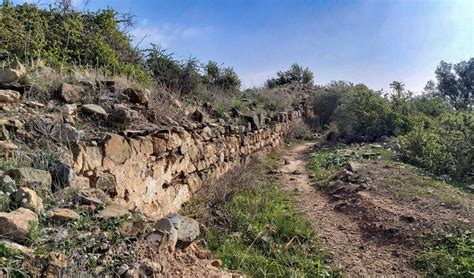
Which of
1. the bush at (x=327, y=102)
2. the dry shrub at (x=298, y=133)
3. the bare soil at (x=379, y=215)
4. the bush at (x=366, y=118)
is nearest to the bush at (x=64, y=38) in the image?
the bare soil at (x=379, y=215)

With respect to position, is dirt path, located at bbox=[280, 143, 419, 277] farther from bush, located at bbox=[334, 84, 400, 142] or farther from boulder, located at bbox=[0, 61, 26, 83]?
bush, located at bbox=[334, 84, 400, 142]

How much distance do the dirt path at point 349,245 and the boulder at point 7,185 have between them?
297 cm

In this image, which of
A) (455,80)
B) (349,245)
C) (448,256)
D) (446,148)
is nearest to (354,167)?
(446,148)

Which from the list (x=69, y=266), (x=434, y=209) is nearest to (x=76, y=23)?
(x=69, y=266)

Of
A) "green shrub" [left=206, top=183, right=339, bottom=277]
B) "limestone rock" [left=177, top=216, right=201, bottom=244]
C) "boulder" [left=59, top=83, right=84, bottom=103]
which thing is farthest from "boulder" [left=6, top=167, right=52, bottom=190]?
"green shrub" [left=206, top=183, right=339, bottom=277]

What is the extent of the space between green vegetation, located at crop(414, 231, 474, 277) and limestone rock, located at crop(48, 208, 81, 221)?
3228 mm

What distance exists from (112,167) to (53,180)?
83 cm

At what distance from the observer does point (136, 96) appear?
180 inches

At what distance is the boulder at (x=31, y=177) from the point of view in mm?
2301

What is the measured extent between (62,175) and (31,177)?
0.25m

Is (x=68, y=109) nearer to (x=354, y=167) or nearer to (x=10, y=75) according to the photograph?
(x=10, y=75)

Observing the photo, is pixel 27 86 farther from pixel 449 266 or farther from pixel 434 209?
pixel 434 209

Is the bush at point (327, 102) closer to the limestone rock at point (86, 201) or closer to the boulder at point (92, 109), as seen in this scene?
the boulder at point (92, 109)

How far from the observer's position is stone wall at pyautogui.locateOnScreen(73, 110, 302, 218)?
3.23 meters
